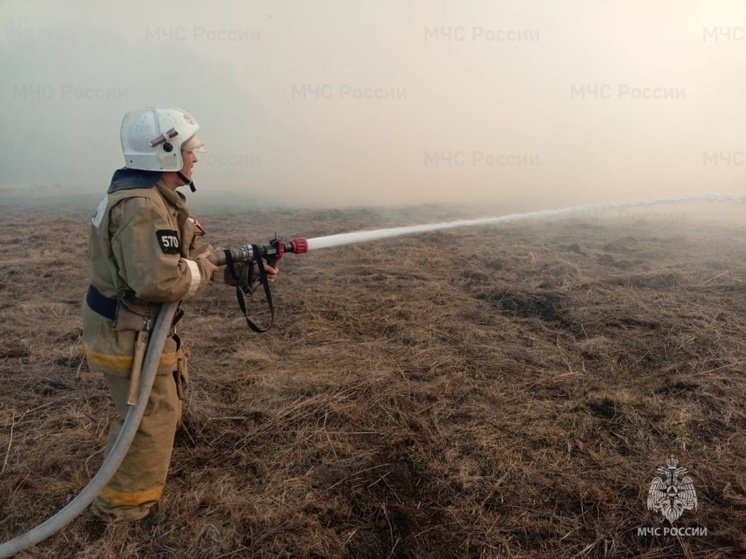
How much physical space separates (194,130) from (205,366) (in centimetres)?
238

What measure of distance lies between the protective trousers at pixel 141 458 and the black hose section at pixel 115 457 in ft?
0.45

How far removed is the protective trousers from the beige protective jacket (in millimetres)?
136

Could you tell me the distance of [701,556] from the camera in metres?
2.31

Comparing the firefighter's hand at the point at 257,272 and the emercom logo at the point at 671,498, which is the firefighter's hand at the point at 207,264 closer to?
the firefighter's hand at the point at 257,272

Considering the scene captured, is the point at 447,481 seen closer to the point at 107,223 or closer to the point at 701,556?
the point at 701,556

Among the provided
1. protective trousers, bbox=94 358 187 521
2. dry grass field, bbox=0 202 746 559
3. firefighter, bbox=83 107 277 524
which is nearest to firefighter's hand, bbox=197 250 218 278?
firefighter, bbox=83 107 277 524

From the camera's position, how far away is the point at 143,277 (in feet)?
7.29

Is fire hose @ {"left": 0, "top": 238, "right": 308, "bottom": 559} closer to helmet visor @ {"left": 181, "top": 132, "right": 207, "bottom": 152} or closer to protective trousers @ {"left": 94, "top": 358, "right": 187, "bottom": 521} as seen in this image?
protective trousers @ {"left": 94, "top": 358, "right": 187, "bottom": 521}

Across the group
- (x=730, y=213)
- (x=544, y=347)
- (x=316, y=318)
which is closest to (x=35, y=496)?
(x=316, y=318)

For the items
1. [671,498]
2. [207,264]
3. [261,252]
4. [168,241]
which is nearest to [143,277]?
[168,241]

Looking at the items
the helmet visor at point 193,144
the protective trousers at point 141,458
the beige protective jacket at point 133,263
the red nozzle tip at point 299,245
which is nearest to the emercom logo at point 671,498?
the red nozzle tip at point 299,245

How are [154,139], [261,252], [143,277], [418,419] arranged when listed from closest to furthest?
[143,277]
[154,139]
[261,252]
[418,419]

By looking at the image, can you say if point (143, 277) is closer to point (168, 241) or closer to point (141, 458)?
point (168, 241)

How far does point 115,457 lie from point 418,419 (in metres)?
1.90
